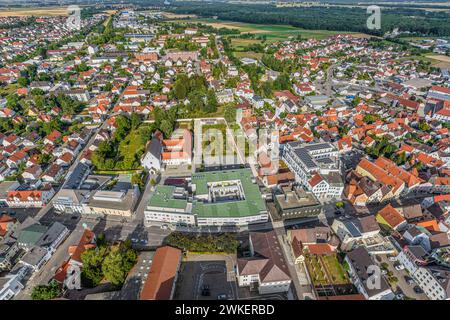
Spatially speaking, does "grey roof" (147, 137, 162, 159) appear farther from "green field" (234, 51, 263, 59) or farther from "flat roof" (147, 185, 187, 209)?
"green field" (234, 51, 263, 59)

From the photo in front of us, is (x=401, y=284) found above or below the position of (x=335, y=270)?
below

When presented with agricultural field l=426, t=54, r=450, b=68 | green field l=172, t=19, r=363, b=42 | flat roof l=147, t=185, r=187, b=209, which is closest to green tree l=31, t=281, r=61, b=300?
flat roof l=147, t=185, r=187, b=209

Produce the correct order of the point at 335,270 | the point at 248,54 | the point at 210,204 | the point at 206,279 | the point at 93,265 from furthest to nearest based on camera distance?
1. the point at 248,54
2. the point at 210,204
3. the point at 335,270
4. the point at 206,279
5. the point at 93,265

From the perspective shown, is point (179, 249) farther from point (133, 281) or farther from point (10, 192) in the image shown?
point (10, 192)

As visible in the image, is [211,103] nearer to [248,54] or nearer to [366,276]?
[366,276]

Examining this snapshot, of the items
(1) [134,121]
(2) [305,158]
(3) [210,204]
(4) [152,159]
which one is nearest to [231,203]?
(3) [210,204]

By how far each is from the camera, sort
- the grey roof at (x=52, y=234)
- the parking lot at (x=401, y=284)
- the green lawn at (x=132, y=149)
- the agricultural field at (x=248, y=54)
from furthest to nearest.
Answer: the agricultural field at (x=248, y=54)
the green lawn at (x=132, y=149)
the grey roof at (x=52, y=234)
the parking lot at (x=401, y=284)

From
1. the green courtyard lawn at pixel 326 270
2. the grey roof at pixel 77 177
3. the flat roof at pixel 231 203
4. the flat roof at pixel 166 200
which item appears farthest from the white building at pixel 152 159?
the green courtyard lawn at pixel 326 270

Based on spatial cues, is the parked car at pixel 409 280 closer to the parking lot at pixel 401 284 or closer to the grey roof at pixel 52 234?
the parking lot at pixel 401 284
